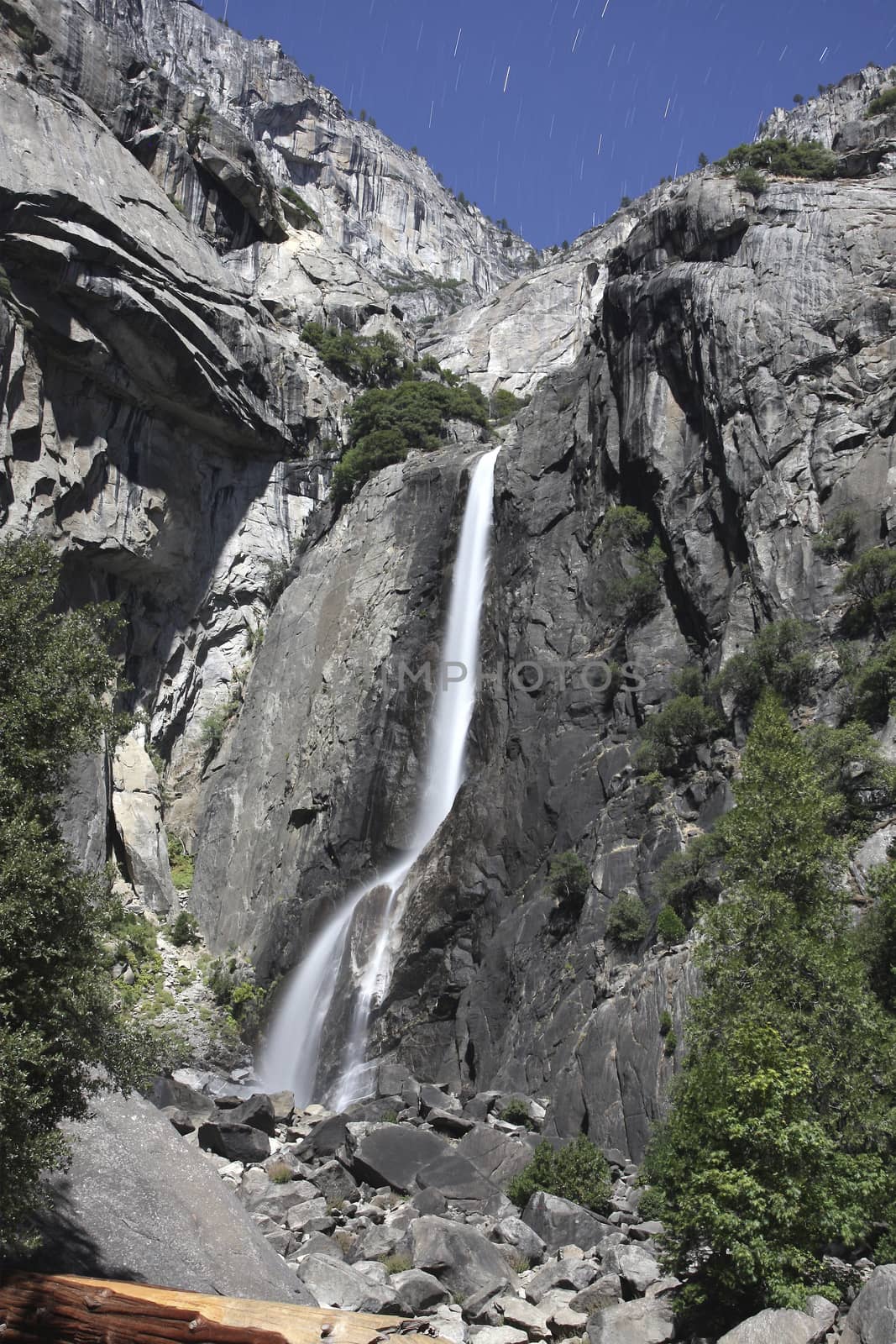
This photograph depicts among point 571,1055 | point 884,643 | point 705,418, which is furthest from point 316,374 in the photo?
point 571,1055

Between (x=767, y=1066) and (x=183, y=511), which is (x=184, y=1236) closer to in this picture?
(x=767, y=1066)

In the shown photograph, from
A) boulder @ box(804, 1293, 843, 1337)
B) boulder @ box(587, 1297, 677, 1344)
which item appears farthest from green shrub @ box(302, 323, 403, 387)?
boulder @ box(804, 1293, 843, 1337)

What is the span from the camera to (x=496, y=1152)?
19.7 meters

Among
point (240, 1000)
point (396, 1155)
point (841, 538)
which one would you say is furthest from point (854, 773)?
point (240, 1000)

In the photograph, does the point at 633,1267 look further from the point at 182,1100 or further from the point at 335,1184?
the point at 182,1100

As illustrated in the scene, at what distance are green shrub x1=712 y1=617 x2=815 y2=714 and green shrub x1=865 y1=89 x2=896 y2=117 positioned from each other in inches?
1210

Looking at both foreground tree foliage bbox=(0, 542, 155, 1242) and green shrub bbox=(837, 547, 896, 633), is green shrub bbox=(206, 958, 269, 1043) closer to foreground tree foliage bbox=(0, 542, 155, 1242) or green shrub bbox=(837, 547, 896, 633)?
green shrub bbox=(837, 547, 896, 633)

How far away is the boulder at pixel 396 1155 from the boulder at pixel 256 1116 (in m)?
3.70

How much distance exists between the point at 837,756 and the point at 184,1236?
15.2m

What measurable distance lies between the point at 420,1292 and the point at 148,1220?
3.74 meters

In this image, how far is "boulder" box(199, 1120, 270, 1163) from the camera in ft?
67.2

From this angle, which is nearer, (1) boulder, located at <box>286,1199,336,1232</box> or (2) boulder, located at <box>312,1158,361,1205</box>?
(1) boulder, located at <box>286,1199,336,1232</box>

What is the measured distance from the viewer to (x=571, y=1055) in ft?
71.4

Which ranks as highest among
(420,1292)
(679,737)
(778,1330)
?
(679,737)
